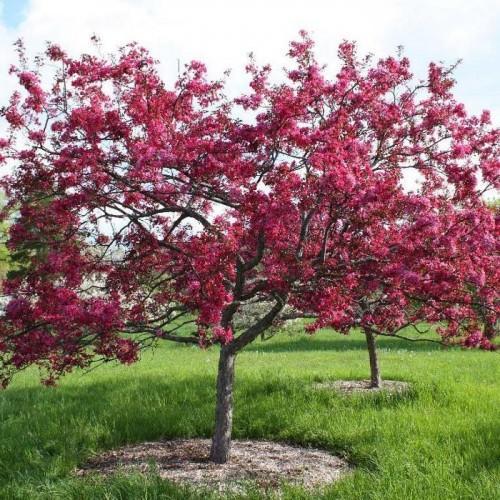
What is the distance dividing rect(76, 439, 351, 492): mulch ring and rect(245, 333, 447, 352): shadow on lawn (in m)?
16.2

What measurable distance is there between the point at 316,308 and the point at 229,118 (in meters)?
2.52

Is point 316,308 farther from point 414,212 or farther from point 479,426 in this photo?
point 479,426

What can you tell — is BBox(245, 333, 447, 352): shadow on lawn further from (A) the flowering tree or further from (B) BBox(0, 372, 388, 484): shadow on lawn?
(A) the flowering tree

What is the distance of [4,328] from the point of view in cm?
692

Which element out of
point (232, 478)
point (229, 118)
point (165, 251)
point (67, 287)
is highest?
point (229, 118)

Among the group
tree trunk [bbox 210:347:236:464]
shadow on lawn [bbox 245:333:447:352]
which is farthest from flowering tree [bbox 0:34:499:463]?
shadow on lawn [bbox 245:333:447:352]

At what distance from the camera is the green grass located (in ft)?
21.2

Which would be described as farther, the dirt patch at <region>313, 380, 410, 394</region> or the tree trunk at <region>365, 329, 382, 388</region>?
the tree trunk at <region>365, 329, 382, 388</region>

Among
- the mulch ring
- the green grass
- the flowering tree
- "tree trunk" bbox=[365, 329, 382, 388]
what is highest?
the flowering tree

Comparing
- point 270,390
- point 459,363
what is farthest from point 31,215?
point 459,363

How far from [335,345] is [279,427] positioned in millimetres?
16919

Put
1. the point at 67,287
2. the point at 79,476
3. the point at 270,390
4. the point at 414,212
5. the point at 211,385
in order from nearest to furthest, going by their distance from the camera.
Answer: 1. the point at 414,212
2. the point at 67,287
3. the point at 79,476
4. the point at 270,390
5. the point at 211,385

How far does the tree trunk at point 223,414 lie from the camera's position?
800 centimetres

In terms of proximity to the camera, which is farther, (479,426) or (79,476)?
(479,426)
